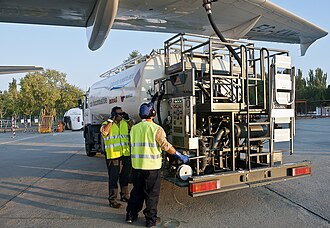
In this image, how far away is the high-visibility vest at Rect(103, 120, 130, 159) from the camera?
19.3 ft

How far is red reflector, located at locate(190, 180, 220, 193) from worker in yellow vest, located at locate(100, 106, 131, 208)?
6.12 ft

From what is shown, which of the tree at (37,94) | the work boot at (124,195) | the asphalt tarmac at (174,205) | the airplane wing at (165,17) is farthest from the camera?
the tree at (37,94)

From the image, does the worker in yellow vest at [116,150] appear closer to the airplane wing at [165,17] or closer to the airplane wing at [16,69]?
the airplane wing at [165,17]

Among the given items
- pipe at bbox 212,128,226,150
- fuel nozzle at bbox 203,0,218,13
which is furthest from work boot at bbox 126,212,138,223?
fuel nozzle at bbox 203,0,218,13

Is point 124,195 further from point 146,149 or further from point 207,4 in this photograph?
point 207,4

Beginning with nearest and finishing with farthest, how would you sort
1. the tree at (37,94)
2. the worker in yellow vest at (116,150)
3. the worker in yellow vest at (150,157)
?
the worker in yellow vest at (150,157) < the worker in yellow vest at (116,150) < the tree at (37,94)

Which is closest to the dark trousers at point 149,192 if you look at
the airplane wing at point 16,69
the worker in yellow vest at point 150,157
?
the worker in yellow vest at point 150,157

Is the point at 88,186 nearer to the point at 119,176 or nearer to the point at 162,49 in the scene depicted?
the point at 119,176

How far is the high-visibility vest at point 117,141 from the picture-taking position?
5879 millimetres

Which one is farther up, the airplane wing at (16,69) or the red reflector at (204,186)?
the airplane wing at (16,69)

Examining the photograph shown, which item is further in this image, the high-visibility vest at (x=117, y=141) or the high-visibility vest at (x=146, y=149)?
the high-visibility vest at (x=117, y=141)

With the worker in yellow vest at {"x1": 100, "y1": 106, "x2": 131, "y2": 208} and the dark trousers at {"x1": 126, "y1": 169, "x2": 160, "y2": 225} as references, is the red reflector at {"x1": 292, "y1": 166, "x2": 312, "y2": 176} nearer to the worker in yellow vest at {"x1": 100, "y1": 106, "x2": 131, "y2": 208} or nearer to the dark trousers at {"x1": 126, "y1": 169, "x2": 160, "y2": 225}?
the dark trousers at {"x1": 126, "y1": 169, "x2": 160, "y2": 225}

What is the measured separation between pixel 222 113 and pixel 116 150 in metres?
2.18

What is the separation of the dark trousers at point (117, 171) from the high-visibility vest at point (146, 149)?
124 centimetres
